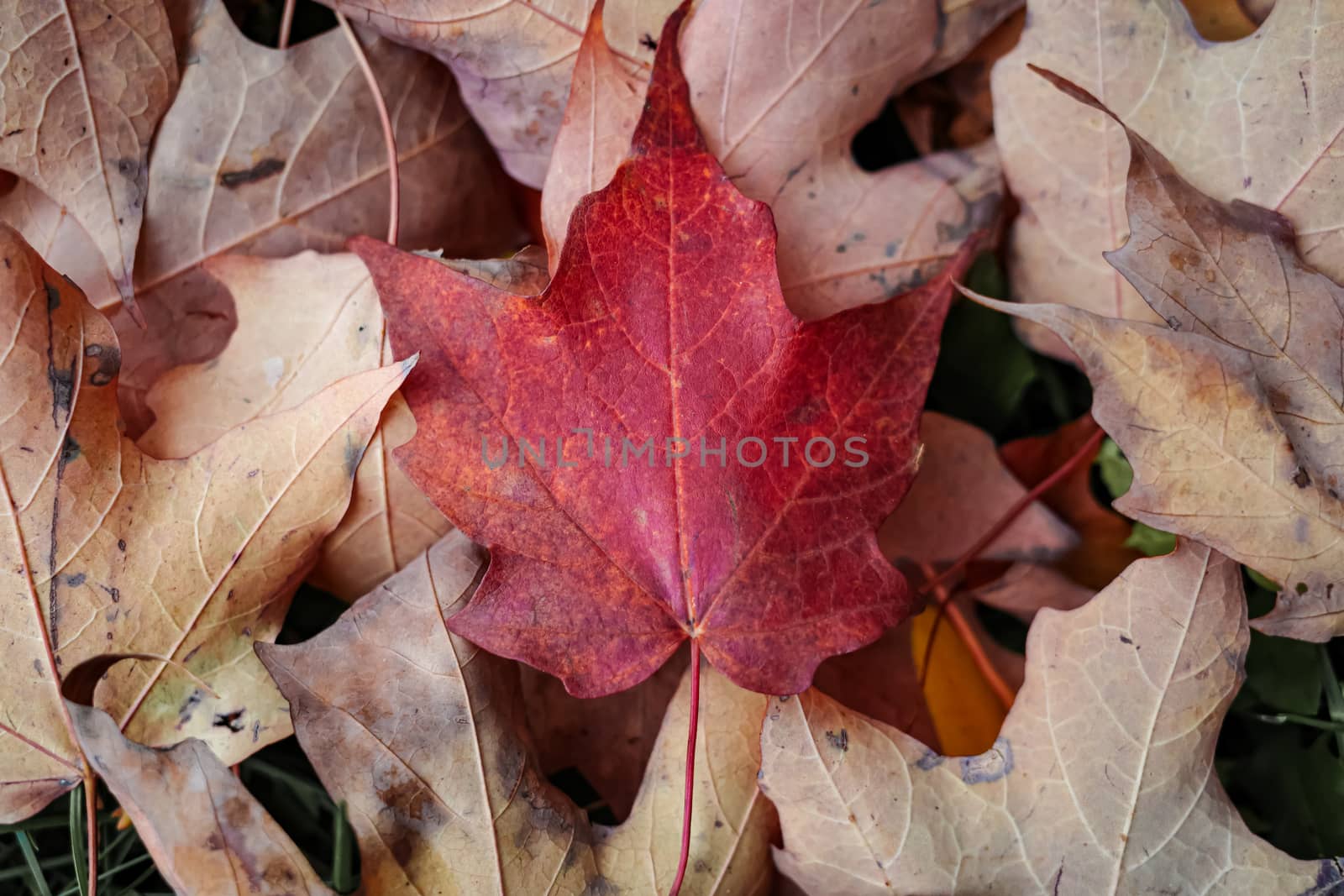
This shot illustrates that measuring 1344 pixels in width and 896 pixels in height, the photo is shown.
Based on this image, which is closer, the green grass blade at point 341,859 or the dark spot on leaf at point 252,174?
the green grass blade at point 341,859

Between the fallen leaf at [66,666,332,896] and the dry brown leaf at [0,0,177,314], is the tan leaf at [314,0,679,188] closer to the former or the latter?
the dry brown leaf at [0,0,177,314]

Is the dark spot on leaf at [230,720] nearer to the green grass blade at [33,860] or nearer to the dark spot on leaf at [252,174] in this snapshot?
the green grass blade at [33,860]

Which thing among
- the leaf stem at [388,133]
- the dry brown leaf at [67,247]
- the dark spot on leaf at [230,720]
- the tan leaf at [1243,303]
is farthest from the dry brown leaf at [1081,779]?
the dry brown leaf at [67,247]

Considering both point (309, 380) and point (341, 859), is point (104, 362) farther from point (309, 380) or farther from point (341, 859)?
point (341, 859)

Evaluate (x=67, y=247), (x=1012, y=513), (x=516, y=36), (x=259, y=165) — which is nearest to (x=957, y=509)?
(x=1012, y=513)

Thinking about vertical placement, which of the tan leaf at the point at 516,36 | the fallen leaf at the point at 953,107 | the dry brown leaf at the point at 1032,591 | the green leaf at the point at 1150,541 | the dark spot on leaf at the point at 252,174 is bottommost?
the dry brown leaf at the point at 1032,591

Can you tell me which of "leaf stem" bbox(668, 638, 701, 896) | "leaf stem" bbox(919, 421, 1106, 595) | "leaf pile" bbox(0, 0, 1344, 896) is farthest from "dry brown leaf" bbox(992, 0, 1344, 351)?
"leaf stem" bbox(668, 638, 701, 896)
